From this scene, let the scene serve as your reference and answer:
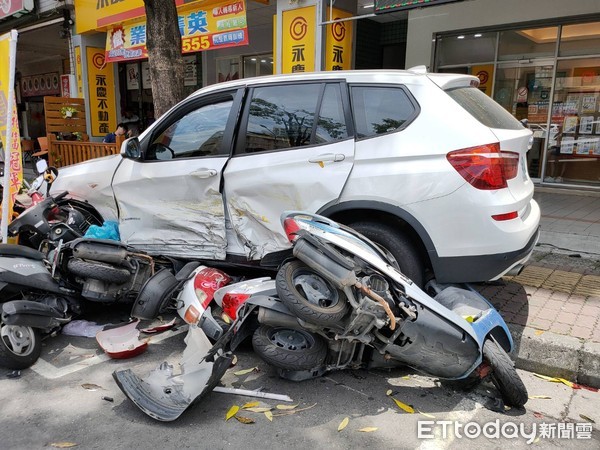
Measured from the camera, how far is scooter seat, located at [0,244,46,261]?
3.83 m

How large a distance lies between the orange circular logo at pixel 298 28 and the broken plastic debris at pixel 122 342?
6.43m

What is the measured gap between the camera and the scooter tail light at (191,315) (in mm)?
3717

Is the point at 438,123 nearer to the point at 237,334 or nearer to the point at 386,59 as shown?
the point at 237,334

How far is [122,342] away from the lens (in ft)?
12.1

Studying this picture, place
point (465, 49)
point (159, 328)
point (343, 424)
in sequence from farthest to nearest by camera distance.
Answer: point (465, 49) → point (159, 328) → point (343, 424)

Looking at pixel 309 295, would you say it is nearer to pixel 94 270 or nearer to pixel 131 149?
pixel 94 270

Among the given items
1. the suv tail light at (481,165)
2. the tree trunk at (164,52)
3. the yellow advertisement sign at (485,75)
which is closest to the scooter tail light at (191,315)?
the suv tail light at (481,165)

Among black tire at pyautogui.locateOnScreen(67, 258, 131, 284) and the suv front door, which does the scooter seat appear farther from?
the suv front door

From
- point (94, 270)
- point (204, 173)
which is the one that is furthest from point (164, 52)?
point (94, 270)

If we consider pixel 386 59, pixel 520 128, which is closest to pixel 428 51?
pixel 386 59

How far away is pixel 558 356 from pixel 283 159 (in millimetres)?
2494

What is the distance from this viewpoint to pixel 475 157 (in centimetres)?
319

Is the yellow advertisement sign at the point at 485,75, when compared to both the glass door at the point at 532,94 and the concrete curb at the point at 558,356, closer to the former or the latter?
the glass door at the point at 532,94

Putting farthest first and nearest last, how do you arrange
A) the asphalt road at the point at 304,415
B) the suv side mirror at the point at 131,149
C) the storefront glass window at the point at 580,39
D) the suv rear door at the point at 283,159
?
the storefront glass window at the point at 580,39 < the suv side mirror at the point at 131,149 < the suv rear door at the point at 283,159 < the asphalt road at the point at 304,415
